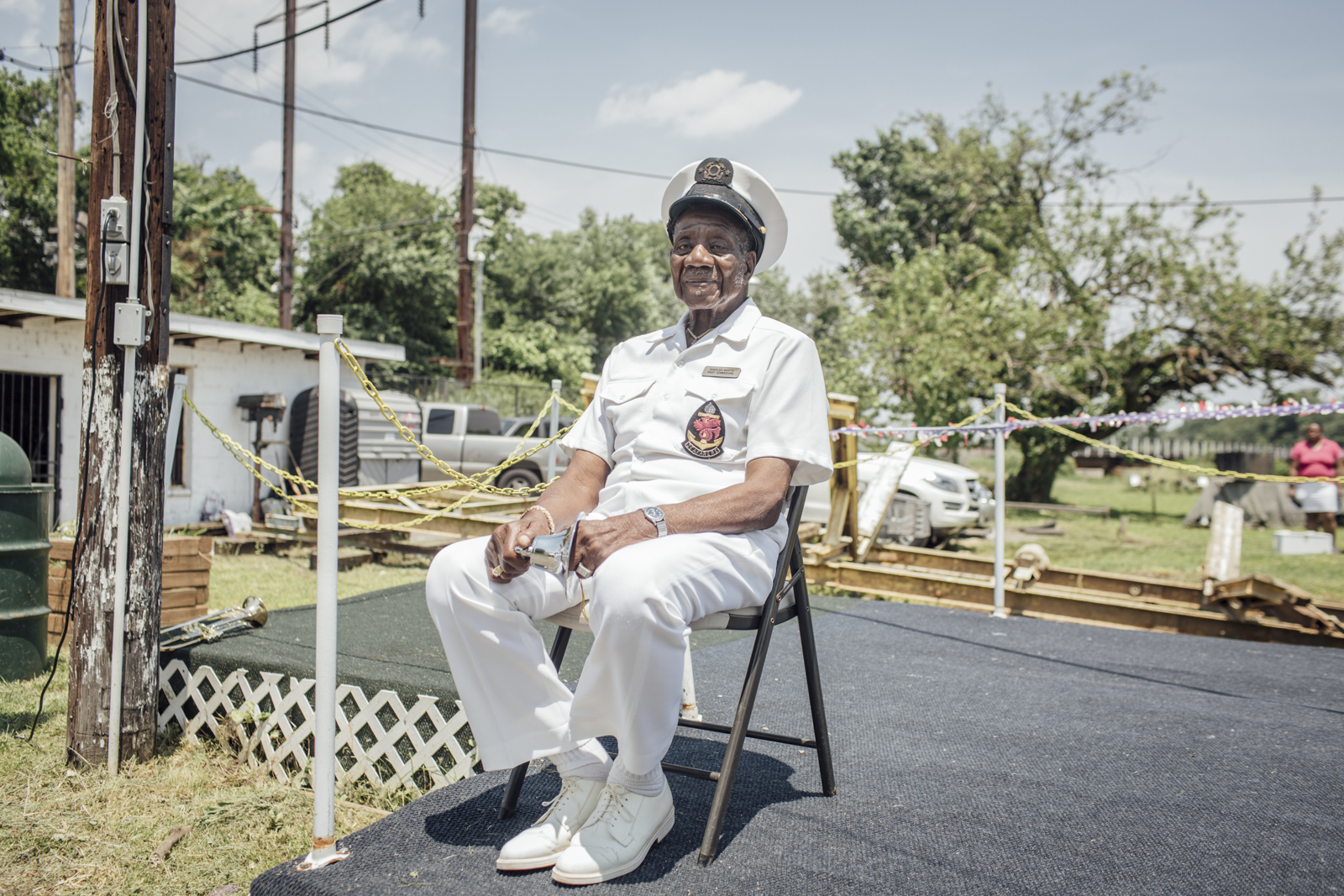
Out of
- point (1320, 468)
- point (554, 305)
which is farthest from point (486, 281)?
point (1320, 468)

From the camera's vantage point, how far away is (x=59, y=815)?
2959mm

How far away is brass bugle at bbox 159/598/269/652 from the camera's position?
150 inches

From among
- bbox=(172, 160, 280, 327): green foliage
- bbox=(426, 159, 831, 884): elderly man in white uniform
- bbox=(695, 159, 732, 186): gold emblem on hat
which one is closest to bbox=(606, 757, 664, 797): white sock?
bbox=(426, 159, 831, 884): elderly man in white uniform

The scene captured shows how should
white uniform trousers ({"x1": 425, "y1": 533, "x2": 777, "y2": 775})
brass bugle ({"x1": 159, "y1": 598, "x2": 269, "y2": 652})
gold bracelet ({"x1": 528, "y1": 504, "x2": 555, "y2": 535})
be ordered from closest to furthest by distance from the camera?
white uniform trousers ({"x1": 425, "y1": 533, "x2": 777, "y2": 775}) < gold bracelet ({"x1": 528, "y1": 504, "x2": 555, "y2": 535}) < brass bugle ({"x1": 159, "y1": 598, "x2": 269, "y2": 652})

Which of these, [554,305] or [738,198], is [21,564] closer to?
[738,198]

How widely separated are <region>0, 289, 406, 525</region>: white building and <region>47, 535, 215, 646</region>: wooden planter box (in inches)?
188

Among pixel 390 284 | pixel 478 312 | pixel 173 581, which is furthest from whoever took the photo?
pixel 390 284

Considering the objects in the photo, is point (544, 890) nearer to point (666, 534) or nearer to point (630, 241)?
point (666, 534)

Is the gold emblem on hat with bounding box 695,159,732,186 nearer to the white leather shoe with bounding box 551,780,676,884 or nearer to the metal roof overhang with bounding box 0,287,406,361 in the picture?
the white leather shoe with bounding box 551,780,676,884

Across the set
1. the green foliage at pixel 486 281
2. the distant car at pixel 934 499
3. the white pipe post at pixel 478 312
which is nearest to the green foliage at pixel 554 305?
the green foliage at pixel 486 281

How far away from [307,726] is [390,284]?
29.5 metres

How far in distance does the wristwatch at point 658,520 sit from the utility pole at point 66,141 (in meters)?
15.8

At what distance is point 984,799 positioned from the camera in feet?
8.84

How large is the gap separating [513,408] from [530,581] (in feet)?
77.0
